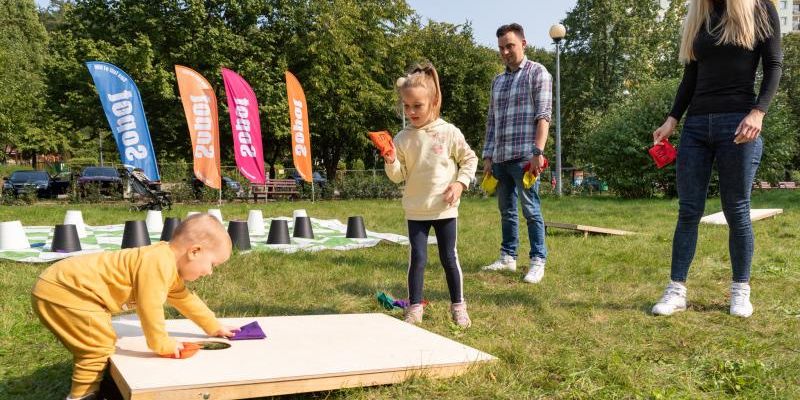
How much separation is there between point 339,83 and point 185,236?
893 inches

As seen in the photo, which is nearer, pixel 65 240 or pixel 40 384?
pixel 40 384

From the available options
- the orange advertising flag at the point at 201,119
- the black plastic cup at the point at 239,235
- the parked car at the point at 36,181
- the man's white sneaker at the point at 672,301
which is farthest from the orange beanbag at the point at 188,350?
the parked car at the point at 36,181

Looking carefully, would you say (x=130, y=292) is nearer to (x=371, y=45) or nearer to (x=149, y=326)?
(x=149, y=326)

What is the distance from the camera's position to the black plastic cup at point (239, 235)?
6086mm

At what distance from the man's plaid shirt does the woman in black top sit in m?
1.19

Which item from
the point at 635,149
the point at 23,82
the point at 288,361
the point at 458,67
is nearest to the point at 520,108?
the point at 288,361

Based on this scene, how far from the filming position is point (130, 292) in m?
2.26

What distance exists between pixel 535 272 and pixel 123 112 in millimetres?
9791

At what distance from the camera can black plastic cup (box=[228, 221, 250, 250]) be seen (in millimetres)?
6086

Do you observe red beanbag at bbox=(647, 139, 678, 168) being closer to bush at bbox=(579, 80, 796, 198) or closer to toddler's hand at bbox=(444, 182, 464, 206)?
toddler's hand at bbox=(444, 182, 464, 206)

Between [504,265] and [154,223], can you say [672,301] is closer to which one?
[504,265]

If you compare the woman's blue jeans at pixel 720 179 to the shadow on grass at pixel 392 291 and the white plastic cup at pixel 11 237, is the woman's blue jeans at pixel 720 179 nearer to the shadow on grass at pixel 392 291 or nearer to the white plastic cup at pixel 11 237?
the shadow on grass at pixel 392 291

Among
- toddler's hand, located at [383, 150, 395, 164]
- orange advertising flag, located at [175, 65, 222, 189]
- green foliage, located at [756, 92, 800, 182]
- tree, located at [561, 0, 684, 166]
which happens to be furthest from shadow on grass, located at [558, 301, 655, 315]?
tree, located at [561, 0, 684, 166]

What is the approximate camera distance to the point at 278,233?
259 inches
